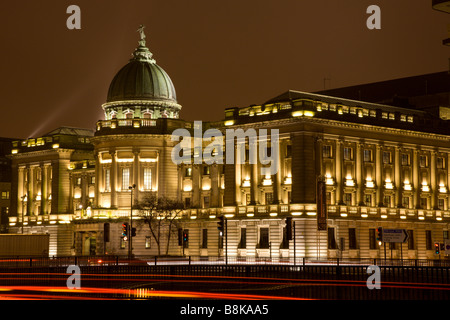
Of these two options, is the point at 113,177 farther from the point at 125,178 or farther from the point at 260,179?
the point at 260,179

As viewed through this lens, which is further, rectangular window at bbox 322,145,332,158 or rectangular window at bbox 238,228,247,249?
rectangular window at bbox 238,228,247,249

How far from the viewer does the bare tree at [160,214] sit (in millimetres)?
132375

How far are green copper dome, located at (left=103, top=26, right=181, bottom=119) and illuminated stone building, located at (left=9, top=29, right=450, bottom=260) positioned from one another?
190 millimetres

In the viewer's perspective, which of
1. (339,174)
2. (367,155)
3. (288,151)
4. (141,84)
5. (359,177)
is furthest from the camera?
(141,84)

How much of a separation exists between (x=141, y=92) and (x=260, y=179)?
3109 cm

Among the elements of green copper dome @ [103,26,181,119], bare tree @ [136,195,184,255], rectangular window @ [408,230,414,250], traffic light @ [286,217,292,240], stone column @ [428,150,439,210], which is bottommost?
rectangular window @ [408,230,414,250]

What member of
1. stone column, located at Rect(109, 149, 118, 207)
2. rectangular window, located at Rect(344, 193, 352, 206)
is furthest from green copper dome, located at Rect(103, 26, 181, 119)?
rectangular window, located at Rect(344, 193, 352, 206)

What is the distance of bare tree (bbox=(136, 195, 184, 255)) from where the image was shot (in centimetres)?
13238

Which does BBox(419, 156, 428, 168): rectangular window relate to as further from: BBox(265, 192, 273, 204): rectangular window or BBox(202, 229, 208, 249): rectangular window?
BBox(202, 229, 208, 249): rectangular window

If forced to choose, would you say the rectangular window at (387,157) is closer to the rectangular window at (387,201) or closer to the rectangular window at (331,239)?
the rectangular window at (387,201)

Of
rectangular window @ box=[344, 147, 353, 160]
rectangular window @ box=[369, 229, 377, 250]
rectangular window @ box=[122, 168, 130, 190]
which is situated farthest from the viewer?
rectangular window @ box=[122, 168, 130, 190]

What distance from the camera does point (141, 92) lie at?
143875 millimetres

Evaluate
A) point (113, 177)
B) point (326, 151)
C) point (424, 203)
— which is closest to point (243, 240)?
point (326, 151)
